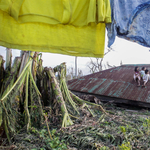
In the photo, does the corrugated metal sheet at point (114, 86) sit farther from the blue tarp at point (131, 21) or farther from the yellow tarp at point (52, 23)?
the yellow tarp at point (52, 23)

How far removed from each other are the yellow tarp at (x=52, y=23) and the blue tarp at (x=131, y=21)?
0.66 ft

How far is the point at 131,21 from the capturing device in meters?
1.99

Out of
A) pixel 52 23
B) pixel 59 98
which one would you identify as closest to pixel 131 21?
pixel 52 23

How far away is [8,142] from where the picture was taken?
3.71 metres

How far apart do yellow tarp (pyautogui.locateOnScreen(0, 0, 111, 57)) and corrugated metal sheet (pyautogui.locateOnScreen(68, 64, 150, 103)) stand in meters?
5.78

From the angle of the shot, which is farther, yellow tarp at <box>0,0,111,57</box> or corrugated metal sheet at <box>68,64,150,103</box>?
corrugated metal sheet at <box>68,64,150,103</box>

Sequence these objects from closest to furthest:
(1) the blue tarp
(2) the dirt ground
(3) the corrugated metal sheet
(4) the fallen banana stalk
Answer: (1) the blue tarp < (2) the dirt ground < (4) the fallen banana stalk < (3) the corrugated metal sheet

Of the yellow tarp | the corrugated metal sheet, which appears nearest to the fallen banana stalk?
the yellow tarp

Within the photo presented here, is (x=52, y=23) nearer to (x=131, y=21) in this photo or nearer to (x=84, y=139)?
(x=131, y=21)

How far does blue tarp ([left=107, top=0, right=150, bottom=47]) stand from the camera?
1.88m

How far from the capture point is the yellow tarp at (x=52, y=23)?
1.60m

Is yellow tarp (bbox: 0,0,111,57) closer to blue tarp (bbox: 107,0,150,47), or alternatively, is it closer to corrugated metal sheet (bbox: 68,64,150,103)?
blue tarp (bbox: 107,0,150,47)

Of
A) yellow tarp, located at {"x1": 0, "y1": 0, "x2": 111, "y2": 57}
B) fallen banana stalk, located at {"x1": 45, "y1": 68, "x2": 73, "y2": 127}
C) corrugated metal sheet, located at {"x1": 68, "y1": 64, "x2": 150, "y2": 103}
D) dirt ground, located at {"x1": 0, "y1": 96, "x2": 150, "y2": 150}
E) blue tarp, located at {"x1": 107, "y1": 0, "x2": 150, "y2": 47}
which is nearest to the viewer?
yellow tarp, located at {"x1": 0, "y1": 0, "x2": 111, "y2": 57}

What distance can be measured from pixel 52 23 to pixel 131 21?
1092 millimetres
